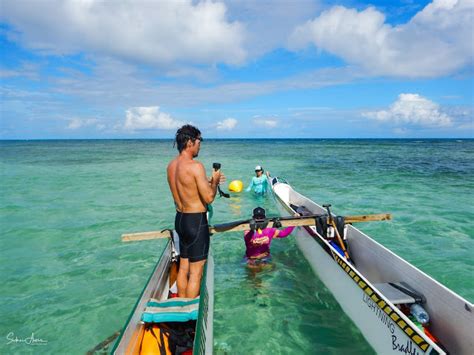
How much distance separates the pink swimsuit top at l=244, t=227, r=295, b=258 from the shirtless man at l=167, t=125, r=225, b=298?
2366 millimetres

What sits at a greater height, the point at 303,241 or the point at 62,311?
the point at 303,241

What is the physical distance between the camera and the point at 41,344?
516 centimetres

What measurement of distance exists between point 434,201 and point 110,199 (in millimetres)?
15667

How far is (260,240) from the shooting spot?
666 centimetres

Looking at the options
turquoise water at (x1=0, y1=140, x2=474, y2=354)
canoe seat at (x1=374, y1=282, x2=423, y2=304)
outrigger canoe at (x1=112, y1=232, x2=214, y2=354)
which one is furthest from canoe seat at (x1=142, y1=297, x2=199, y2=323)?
canoe seat at (x1=374, y1=282, x2=423, y2=304)

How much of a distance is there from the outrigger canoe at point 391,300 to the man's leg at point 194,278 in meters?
2.38

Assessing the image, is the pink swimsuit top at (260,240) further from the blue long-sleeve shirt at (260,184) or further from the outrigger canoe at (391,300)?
the blue long-sleeve shirt at (260,184)

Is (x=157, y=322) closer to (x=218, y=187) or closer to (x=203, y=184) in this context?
(x=203, y=184)

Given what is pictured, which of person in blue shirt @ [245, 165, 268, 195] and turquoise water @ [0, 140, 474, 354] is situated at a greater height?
person in blue shirt @ [245, 165, 268, 195]

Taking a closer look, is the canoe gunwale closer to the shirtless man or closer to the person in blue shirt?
the shirtless man

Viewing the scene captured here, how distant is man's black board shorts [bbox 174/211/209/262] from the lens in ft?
14.0

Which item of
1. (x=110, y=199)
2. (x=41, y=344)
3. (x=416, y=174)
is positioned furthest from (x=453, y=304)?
(x=416, y=174)

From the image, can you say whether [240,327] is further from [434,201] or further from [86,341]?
[434,201]

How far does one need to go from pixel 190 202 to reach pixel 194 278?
1106mm
